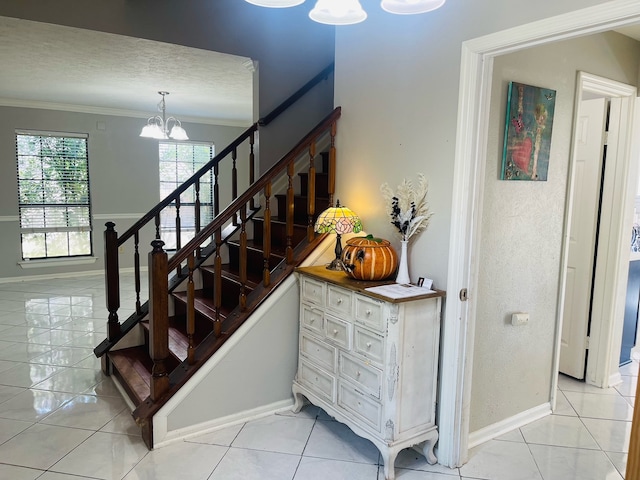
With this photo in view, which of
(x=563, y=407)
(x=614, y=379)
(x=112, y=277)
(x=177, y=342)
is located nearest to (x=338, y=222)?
(x=177, y=342)

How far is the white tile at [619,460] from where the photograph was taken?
236 cm

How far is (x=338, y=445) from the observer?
2520 millimetres

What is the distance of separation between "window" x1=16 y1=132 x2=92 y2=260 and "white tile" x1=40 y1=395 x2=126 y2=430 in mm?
4406

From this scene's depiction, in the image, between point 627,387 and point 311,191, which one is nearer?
point 311,191

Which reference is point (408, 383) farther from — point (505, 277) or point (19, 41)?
point (19, 41)

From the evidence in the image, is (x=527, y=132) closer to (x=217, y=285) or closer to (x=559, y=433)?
(x=559, y=433)

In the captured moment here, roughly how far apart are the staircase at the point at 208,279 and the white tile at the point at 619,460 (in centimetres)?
200

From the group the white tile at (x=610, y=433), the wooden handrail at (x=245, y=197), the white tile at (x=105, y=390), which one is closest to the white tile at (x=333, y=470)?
the wooden handrail at (x=245, y=197)

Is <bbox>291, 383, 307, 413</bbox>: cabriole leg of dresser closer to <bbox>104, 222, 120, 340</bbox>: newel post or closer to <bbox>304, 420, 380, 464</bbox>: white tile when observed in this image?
<bbox>304, 420, 380, 464</bbox>: white tile

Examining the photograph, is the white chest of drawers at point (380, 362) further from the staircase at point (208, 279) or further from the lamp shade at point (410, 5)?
the lamp shade at point (410, 5)

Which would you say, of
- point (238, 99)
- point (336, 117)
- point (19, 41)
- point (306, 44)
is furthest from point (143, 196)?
point (336, 117)

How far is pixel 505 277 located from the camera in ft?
8.36

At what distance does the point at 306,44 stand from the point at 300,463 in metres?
3.33

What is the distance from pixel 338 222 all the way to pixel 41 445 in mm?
2016
